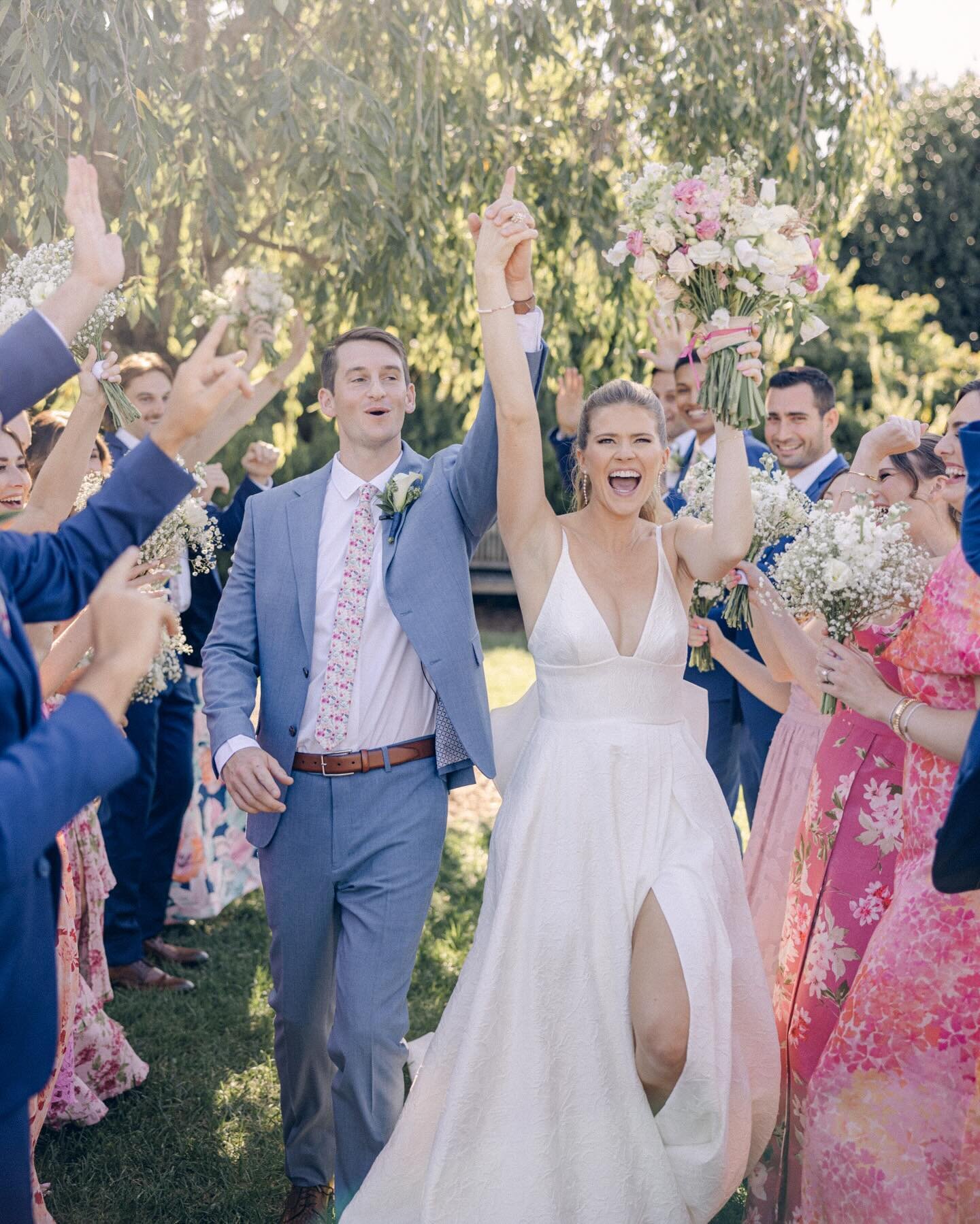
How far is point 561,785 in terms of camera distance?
138 inches

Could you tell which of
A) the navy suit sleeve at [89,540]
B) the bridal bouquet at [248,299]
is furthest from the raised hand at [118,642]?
the bridal bouquet at [248,299]

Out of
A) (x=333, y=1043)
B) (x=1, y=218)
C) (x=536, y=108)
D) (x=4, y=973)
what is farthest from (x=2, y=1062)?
(x=536, y=108)

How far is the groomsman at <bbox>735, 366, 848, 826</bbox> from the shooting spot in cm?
566

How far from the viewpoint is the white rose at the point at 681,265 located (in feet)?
11.4

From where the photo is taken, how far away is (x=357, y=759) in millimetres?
3686

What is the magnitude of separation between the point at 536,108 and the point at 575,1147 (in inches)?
255

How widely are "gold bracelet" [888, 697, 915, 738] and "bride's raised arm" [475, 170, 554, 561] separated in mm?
1106

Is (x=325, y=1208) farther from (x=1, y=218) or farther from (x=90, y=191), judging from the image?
(x=1, y=218)

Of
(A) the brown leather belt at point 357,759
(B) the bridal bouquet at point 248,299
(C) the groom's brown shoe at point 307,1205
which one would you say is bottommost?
(C) the groom's brown shoe at point 307,1205

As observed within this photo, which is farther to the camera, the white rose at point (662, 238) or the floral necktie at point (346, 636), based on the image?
the floral necktie at point (346, 636)

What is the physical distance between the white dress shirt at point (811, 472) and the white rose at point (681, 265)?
7.71 feet

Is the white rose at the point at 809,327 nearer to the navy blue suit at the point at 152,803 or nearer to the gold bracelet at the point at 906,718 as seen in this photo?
the gold bracelet at the point at 906,718

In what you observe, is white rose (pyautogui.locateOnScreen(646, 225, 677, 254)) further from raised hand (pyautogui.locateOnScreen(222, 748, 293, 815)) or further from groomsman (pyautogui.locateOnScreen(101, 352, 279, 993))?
groomsman (pyautogui.locateOnScreen(101, 352, 279, 993))

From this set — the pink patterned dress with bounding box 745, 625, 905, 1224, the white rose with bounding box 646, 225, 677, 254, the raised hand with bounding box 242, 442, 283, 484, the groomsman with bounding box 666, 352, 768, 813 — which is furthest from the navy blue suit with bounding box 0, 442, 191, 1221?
the raised hand with bounding box 242, 442, 283, 484
